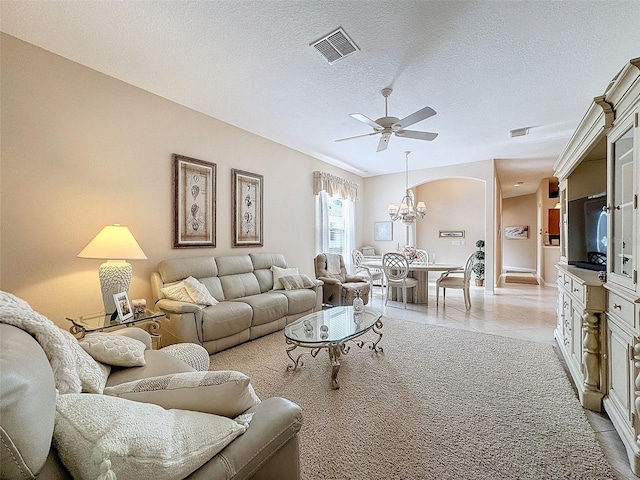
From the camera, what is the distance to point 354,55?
2.78 metres

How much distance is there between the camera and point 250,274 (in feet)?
14.3

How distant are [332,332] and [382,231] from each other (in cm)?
554

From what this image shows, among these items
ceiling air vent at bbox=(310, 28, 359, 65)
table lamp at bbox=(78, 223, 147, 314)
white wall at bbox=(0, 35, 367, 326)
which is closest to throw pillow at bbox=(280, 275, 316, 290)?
white wall at bbox=(0, 35, 367, 326)

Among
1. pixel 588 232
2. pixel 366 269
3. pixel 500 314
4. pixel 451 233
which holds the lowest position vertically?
pixel 500 314

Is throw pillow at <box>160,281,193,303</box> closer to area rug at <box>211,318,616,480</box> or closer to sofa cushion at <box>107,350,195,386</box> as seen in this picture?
area rug at <box>211,318,616,480</box>

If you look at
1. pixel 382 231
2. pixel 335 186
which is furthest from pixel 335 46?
pixel 382 231

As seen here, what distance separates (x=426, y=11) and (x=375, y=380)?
2.94 meters

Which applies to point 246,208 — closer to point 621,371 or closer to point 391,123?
point 391,123

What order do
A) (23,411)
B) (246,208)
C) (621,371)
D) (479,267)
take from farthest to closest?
(479,267), (246,208), (621,371), (23,411)

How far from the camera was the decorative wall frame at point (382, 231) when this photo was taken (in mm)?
7840

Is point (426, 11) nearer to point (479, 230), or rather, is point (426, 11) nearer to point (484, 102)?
point (484, 102)

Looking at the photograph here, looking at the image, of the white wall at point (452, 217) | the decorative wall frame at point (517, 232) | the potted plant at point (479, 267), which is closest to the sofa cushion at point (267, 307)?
the potted plant at point (479, 267)

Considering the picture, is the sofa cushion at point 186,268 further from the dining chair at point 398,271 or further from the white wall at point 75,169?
the dining chair at point 398,271

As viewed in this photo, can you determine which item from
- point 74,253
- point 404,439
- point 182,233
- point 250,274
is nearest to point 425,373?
point 404,439
